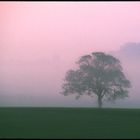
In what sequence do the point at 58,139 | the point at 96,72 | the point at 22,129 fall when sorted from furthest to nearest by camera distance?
1. the point at 96,72
2. the point at 22,129
3. the point at 58,139

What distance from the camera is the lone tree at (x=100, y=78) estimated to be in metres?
39.9

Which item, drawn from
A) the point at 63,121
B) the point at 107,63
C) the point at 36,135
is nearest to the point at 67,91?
the point at 107,63

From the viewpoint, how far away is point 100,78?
40312mm

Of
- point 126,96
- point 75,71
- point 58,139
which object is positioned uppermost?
point 75,71

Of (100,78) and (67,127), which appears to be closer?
(67,127)

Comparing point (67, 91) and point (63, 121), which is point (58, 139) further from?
point (67, 91)

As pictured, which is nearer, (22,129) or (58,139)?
(58,139)

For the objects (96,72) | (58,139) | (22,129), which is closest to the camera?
(58,139)

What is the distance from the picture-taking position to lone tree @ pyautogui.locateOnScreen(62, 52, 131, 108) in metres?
39.9

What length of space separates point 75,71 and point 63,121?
18797 mm

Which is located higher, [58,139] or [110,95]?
[110,95]

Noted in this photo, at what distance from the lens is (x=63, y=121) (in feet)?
72.5

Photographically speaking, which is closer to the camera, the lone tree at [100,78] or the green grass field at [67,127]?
the green grass field at [67,127]

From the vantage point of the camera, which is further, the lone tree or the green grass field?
the lone tree
